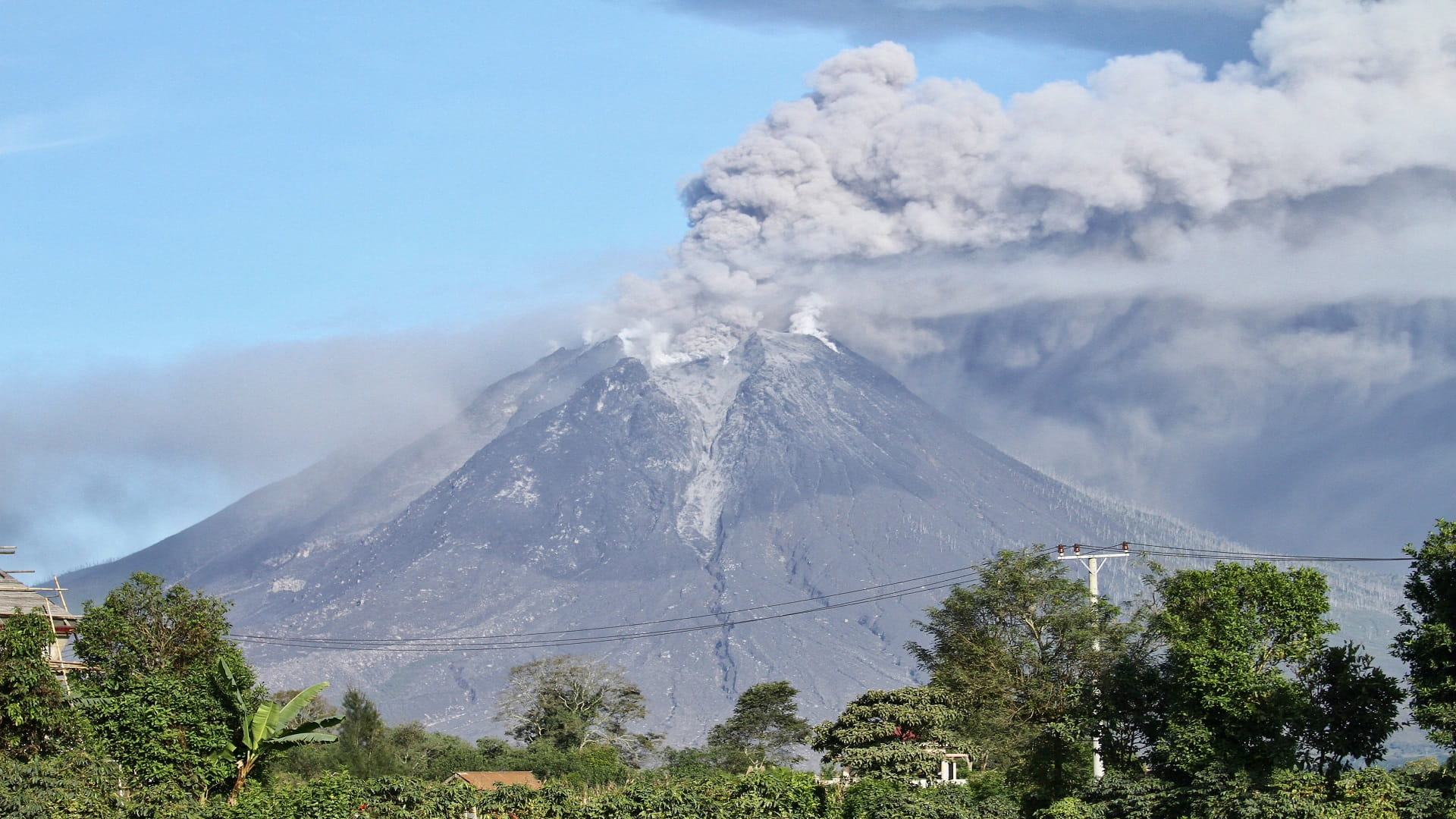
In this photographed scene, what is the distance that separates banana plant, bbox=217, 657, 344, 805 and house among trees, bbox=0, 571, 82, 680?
5177 millimetres

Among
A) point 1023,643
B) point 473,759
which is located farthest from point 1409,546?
point 473,759

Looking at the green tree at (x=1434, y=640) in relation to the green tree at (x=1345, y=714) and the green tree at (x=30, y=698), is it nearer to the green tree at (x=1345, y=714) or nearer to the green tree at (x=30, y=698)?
the green tree at (x=1345, y=714)

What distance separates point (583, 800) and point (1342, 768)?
18.6m

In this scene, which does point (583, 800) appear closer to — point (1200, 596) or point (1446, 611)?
point (1200, 596)

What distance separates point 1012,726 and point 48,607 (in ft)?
91.5

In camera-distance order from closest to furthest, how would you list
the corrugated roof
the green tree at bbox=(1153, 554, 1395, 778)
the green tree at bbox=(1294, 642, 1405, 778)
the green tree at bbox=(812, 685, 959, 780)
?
1. the green tree at bbox=(1294, 642, 1405, 778)
2. the green tree at bbox=(1153, 554, 1395, 778)
3. the green tree at bbox=(812, 685, 959, 780)
4. the corrugated roof

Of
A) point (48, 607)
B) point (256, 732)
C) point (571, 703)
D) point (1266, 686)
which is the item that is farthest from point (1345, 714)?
point (571, 703)

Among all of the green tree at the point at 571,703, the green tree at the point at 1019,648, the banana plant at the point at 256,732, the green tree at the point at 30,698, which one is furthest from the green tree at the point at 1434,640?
the green tree at the point at 571,703

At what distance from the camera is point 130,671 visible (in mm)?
37938

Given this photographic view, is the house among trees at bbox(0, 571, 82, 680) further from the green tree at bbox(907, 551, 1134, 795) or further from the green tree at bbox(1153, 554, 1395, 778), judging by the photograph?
the green tree at bbox(1153, 554, 1395, 778)

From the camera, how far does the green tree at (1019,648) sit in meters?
45.9

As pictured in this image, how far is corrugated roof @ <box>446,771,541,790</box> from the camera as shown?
66.6 meters

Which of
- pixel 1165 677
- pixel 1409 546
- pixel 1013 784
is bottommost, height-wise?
pixel 1013 784

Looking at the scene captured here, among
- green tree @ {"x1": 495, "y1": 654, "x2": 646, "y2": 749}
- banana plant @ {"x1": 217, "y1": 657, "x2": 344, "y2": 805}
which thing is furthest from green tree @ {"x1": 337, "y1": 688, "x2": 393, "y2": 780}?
banana plant @ {"x1": 217, "y1": 657, "x2": 344, "y2": 805}
